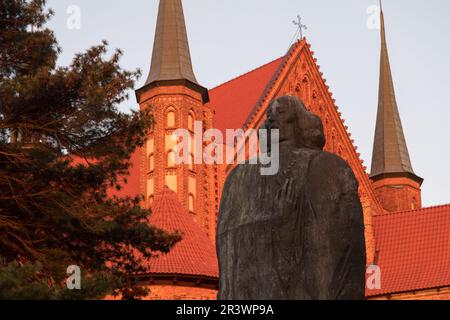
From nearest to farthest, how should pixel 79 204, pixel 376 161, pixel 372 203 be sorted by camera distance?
pixel 79 204 → pixel 372 203 → pixel 376 161

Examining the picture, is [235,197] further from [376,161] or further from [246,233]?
[376,161]

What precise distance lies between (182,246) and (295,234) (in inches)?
753

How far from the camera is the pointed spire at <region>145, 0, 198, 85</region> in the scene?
26.4 metres

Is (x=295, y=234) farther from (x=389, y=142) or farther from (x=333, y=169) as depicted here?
(x=389, y=142)

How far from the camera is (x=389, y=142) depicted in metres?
35.8

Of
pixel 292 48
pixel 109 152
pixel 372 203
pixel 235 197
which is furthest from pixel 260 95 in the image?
pixel 235 197

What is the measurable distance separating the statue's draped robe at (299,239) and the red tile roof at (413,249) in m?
23.5

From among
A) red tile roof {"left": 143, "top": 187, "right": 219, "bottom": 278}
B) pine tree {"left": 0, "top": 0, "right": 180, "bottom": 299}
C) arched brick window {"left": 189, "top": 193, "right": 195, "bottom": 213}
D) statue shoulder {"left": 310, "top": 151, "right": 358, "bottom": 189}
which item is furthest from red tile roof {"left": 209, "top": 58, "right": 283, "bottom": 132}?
statue shoulder {"left": 310, "top": 151, "right": 358, "bottom": 189}

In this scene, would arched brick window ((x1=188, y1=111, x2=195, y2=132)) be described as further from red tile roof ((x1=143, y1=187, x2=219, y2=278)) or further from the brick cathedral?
red tile roof ((x1=143, y1=187, x2=219, y2=278))

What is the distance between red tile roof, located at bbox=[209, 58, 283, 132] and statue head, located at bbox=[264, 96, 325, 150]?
2254 cm

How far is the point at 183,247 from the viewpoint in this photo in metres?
24.1
